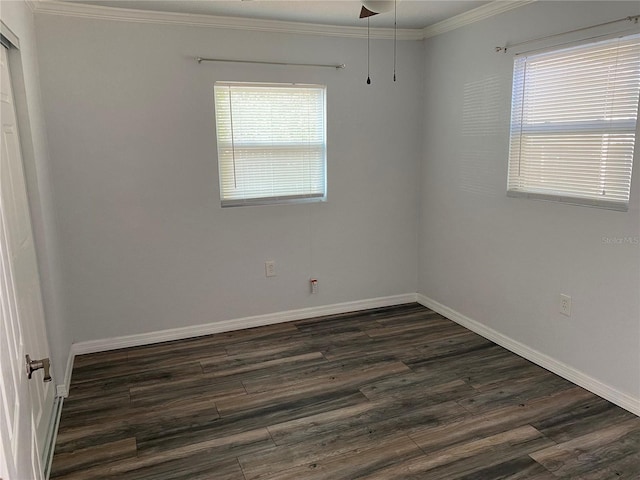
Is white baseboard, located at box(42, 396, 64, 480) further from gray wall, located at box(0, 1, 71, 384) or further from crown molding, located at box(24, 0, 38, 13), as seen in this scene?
crown molding, located at box(24, 0, 38, 13)

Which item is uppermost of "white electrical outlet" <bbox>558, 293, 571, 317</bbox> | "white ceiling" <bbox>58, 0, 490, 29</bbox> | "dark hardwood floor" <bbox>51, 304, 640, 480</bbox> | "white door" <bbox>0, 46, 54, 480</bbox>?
"white ceiling" <bbox>58, 0, 490, 29</bbox>

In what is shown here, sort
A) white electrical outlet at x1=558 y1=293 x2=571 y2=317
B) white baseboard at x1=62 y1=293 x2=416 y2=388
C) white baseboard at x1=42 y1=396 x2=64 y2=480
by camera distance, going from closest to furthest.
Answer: white baseboard at x1=42 y1=396 x2=64 y2=480
white electrical outlet at x1=558 y1=293 x2=571 y2=317
white baseboard at x1=62 y1=293 x2=416 y2=388

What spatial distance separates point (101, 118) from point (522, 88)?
289cm

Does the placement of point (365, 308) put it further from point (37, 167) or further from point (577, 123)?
point (37, 167)

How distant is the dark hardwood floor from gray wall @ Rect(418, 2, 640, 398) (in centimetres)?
31

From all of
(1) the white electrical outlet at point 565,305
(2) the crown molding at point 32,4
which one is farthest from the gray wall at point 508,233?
(2) the crown molding at point 32,4

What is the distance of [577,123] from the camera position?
111 inches

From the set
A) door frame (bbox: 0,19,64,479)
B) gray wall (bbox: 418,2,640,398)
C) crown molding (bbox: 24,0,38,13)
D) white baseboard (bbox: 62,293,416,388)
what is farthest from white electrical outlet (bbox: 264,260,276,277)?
crown molding (bbox: 24,0,38,13)

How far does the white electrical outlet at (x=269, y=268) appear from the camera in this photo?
395cm

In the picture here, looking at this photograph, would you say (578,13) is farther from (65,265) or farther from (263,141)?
(65,265)

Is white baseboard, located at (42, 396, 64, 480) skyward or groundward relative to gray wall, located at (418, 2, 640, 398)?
groundward

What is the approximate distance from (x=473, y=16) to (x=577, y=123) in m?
1.23

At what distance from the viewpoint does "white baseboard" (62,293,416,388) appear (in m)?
3.51

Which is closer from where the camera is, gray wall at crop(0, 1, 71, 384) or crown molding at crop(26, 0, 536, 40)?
gray wall at crop(0, 1, 71, 384)
